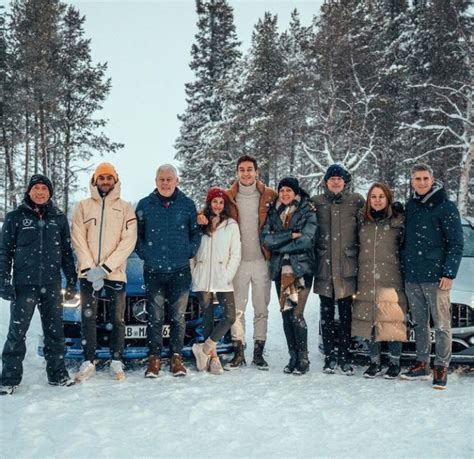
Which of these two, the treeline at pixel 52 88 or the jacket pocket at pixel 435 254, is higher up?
the treeline at pixel 52 88

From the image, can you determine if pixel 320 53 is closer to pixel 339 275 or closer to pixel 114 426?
pixel 339 275

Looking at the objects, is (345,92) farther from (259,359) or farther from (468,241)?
(259,359)

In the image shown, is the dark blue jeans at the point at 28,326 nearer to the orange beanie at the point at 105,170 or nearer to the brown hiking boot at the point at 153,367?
the brown hiking boot at the point at 153,367

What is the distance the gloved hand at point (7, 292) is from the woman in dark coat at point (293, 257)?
2.60 meters

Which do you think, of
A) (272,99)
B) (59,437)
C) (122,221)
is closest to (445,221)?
(122,221)

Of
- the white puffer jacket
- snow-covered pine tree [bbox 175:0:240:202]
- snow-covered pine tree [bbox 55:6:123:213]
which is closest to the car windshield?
the white puffer jacket

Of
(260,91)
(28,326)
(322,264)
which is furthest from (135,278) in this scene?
(260,91)

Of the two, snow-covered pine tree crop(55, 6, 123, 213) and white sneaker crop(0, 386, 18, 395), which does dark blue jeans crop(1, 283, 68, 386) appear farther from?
snow-covered pine tree crop(55, 6, 123, 213)

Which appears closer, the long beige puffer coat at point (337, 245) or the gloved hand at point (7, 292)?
the gloved hand at point (7, 292)

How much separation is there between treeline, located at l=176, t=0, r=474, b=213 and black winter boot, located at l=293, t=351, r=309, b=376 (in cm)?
1748

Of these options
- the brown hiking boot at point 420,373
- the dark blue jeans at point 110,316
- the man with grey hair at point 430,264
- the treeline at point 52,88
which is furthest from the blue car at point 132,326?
the treeline at point 52,88

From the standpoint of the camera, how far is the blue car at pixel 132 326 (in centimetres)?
500

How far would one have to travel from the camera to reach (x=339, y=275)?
212 inches

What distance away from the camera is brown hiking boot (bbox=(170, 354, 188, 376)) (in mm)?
5066
